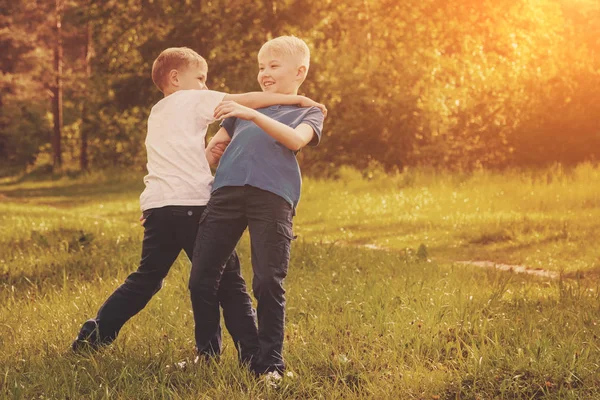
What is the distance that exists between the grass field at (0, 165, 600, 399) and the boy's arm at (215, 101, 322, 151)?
117 centimetres

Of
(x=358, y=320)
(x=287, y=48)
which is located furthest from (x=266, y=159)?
(x=358, y=320)

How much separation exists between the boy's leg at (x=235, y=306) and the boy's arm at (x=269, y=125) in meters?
0.64

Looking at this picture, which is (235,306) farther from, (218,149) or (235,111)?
(235,111)

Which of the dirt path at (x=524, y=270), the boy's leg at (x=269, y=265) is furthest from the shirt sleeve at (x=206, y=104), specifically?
the dirt path at (x=524, y=270)

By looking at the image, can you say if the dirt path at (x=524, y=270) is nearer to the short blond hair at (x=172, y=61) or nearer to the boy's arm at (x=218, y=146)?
the boy's arm at (x=218, y=146)

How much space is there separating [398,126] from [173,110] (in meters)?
14.9

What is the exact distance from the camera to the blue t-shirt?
4.00 meters

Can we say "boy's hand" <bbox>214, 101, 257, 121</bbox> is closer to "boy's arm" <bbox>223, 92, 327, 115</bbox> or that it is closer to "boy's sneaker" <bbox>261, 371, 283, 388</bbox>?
"boy's arm" <bbox>223, 92, 327, 115</bbox>

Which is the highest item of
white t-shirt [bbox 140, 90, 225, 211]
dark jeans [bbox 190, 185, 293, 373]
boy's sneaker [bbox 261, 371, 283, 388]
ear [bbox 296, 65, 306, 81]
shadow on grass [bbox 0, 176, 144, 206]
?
ear [bbox 296, 65, 306, 81]

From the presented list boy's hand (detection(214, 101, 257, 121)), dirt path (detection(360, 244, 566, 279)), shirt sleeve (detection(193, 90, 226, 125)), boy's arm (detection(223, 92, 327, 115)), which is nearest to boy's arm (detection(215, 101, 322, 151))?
boy's hand (detection(214, 101, 257, 121))

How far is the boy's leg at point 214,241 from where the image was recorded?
13.3 feet

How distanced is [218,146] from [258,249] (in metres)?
0.70

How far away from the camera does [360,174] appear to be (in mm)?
17828

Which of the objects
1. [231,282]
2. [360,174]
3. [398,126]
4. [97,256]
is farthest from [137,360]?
[398,126]
